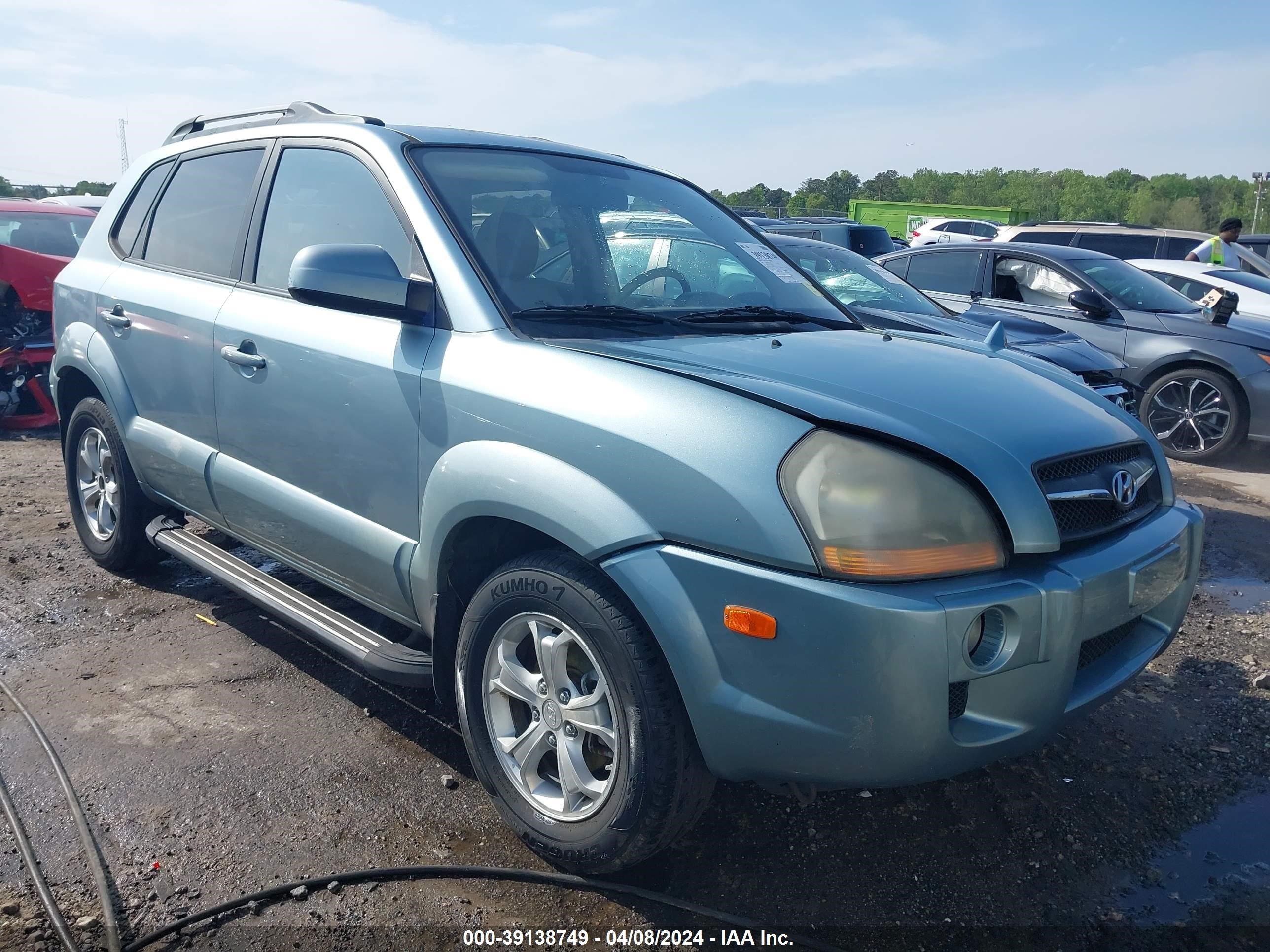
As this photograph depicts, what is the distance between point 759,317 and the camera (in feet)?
10.2

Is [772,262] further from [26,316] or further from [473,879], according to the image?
[26,316]

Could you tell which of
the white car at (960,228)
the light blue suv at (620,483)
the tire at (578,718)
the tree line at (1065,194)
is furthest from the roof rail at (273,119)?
the tree line at (1065,194)

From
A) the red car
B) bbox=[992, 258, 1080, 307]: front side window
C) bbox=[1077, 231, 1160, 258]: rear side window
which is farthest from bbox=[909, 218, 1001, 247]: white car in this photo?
the red car

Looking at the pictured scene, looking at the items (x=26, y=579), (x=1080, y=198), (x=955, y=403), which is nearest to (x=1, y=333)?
(x=26, y=579)

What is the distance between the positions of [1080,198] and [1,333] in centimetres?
10972

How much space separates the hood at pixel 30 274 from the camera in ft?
25.4

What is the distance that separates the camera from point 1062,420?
2455mm

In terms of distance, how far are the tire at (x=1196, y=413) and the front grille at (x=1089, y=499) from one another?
19.2 feet

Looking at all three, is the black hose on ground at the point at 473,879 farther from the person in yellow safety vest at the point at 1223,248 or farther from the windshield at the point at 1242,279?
the person in yellow safety vest at the point at 1223,248

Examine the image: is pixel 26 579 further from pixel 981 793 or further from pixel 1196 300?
pixel 1196 300

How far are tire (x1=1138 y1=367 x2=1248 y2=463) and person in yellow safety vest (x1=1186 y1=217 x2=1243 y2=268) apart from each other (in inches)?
174

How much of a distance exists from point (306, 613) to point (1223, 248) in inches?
475

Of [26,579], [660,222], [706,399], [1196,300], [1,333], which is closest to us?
[706,399]

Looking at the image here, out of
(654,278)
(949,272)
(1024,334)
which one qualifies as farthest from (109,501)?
(949,272)
